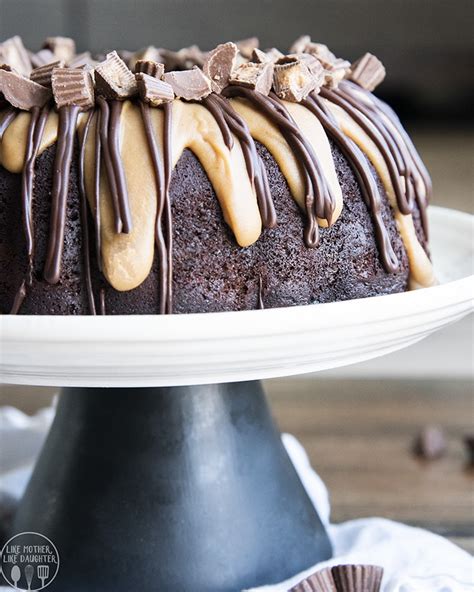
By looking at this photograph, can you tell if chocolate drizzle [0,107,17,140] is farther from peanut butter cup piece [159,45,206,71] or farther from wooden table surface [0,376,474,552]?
wooden table surface [0,376,474,552]

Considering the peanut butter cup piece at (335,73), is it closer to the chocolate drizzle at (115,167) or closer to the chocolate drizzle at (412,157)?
the chocolate drizzle at (412,157)

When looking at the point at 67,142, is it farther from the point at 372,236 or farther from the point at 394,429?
the point at 394,429

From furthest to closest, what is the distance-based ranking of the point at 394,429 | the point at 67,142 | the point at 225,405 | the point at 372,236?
1. the point at 394,429
2. the point at 225,405
3. the point at 372,236
4. the point at 67,142

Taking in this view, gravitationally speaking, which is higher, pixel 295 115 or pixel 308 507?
pixel 295 115

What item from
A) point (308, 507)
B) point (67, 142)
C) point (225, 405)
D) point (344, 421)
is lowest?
point (344, 421)

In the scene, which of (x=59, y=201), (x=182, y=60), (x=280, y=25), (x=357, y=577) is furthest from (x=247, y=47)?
(x=280, y=25)

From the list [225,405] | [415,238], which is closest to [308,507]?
[225,405]
